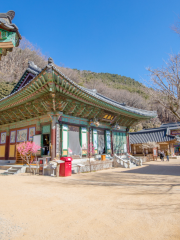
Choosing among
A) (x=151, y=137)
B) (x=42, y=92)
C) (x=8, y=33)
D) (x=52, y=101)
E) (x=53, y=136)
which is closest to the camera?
(x=8, y=33)

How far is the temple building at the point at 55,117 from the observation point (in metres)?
10.3

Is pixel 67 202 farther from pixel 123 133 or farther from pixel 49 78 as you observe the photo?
pixel 123 133

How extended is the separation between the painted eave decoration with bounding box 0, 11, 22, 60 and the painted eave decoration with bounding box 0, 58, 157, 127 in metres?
5.51

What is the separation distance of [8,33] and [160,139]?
88.3 feet

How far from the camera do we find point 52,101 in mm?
11016

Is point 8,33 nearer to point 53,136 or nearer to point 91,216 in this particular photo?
point 91,216

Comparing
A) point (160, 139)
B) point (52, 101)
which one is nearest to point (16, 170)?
point (52, 101)

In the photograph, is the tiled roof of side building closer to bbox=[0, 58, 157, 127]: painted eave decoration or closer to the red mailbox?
bbox=[0, 58, 157, 127]: painted eave decoration

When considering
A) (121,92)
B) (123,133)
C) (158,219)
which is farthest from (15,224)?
(121,92)

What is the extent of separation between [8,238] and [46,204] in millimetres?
1649

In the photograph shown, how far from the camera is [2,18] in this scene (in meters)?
2.91

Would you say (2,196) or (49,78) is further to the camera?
(49,78)

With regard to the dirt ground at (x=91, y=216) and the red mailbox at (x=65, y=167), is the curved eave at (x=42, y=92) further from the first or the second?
the dirt ground at (x=91, y=216)

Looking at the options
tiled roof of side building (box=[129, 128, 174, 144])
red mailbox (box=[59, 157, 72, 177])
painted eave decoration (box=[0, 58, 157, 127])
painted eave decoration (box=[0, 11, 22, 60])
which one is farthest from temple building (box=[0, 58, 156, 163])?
tiled roof of side building (box=[129, 128, 174, 144])
